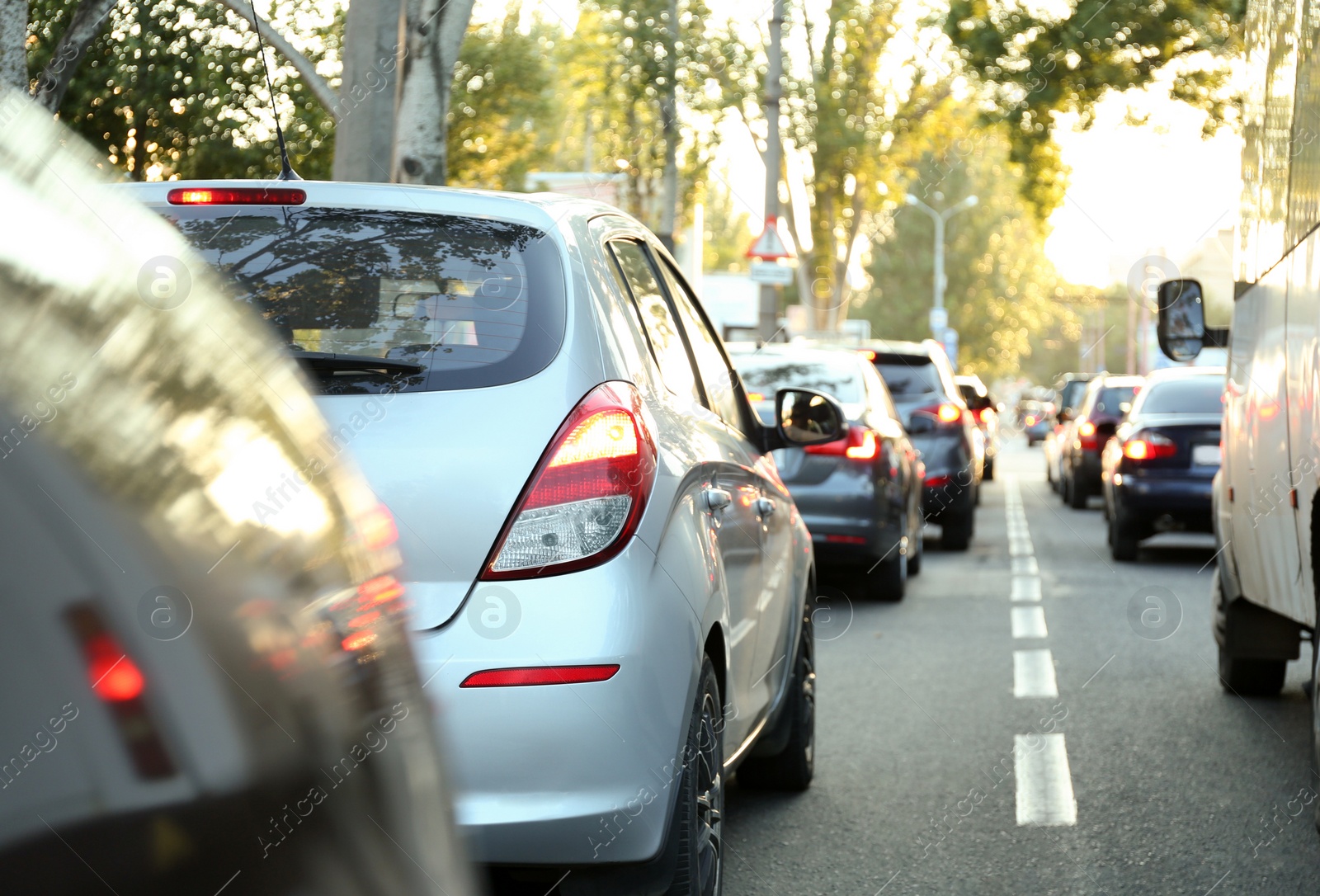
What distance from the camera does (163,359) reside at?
1.37 metres

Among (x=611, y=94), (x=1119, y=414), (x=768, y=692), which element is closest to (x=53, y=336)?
(x=768, y=692)

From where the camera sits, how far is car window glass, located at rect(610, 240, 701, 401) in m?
3.87

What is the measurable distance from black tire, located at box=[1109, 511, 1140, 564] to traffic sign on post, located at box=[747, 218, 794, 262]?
8.64m

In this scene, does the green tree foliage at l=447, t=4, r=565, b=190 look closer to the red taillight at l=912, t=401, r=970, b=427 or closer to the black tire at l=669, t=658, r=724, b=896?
the red taillight at l=912, t=401, r=970, b=427

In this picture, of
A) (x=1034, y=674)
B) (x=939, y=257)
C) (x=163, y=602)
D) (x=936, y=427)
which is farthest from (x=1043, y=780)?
(x=939, y=257)

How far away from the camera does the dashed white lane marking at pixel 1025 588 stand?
1128 cm

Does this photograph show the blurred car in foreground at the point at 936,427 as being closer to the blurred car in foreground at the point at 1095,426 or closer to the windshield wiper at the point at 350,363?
the blurred car in foreground at the point at 1095,426

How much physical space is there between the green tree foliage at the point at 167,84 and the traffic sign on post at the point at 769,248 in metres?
9.37

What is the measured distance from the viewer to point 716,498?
382 cm

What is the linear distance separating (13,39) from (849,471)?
5183mm

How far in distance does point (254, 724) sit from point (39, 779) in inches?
7.4

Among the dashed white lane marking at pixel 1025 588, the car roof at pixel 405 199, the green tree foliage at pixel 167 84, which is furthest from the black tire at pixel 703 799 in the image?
the green tree foliage at pixel 167 84

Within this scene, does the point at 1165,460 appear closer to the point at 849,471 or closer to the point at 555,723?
the point at 849,471

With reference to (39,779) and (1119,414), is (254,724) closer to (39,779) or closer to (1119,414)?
(39,779)
